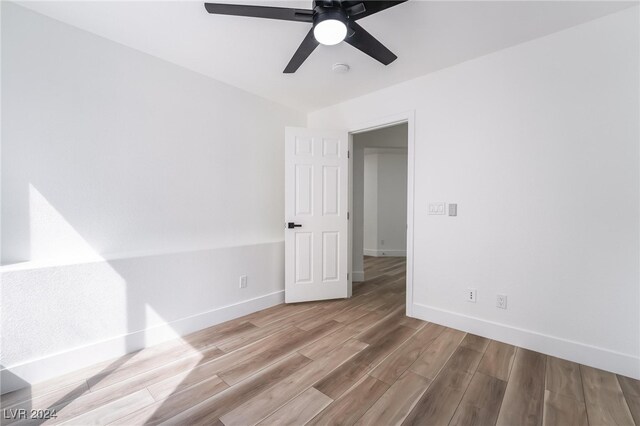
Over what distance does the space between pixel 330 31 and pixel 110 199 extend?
2.08m

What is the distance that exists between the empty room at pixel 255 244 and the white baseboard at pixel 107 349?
1 cm

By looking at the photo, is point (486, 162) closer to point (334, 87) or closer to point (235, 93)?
point (334, 87)

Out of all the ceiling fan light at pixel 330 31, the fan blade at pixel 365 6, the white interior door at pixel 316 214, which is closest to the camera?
the fan blade at pixel 365 6

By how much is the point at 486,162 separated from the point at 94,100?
3.31 meters

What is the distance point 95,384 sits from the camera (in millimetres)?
1709

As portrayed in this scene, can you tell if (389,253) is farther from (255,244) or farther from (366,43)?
(366,43)

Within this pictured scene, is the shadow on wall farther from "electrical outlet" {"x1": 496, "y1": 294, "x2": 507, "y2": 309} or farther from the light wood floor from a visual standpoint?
"electrical outlet" {"x1": 496, "y1": 294, "x2": 507, "y2": 309}

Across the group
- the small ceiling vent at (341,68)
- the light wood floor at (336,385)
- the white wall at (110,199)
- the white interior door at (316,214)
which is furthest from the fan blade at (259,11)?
the light wood floor at (336,385)

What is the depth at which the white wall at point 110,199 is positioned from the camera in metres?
1.73

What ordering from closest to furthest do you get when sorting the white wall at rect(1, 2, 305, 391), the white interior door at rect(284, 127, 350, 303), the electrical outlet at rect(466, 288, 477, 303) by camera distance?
the white wall at rect(1, 2, 305, 391) < the electrical outlet at rect(466, 288, 477, 303) < the white interior door at rect(284, 127, 350, 303)

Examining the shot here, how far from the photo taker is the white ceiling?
1.77 meters

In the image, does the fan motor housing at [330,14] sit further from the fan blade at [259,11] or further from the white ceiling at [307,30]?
the white ceiling at [307,30]

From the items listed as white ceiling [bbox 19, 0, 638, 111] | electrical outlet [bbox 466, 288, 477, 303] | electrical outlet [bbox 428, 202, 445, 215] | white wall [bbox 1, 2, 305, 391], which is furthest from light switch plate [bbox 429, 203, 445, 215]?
white wall [bbox 1, 2, 305, 391]

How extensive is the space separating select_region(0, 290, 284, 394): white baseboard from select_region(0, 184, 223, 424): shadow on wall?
0.04ft
